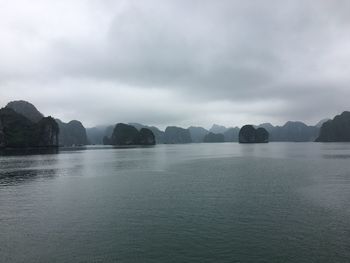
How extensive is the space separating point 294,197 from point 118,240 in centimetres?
3515

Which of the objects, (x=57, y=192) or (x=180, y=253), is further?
(x=57, y=192)

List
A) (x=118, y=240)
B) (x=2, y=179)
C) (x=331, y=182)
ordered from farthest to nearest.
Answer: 1. (x=2, y=179)
2. (x=331, y=182)
3. (x=118, y=240)

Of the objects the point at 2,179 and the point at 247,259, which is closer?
the point at 247,259

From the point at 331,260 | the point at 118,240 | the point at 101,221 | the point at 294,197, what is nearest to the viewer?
the point at 331,260

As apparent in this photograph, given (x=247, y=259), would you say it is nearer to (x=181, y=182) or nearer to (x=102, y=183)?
(x=181, y=182)

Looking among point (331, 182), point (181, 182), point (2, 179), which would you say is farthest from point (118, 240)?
point (2, 179)

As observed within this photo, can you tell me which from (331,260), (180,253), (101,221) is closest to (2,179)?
(101,221)

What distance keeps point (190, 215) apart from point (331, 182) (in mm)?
45836

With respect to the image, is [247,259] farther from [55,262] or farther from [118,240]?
[55,262]

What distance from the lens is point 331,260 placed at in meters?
28.8

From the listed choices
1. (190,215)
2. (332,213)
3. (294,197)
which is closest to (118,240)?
(190,215)

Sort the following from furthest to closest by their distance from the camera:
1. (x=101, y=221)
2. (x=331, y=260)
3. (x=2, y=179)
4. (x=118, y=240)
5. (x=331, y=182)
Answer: (x=2, y=179) → (x=331, y=182) → (x=101, y=221) → (x=118, y=240) → (x=331, y=260)

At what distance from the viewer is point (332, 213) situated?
44.3 meters

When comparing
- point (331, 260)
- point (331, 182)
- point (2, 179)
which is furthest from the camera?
point (2, 179)
